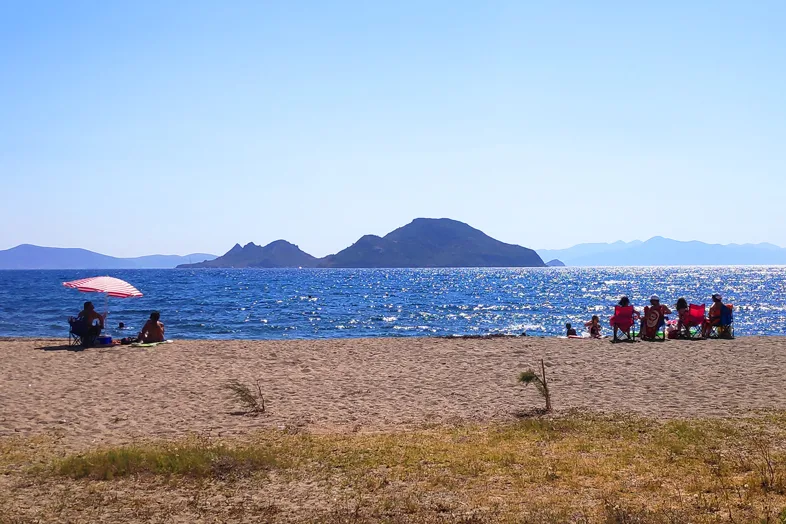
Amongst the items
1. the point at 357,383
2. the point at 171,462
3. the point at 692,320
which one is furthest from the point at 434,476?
the point at 692,320

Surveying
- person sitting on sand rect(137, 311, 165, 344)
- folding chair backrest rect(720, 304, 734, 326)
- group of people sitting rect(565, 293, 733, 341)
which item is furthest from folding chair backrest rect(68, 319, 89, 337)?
folding chair backrest rect(720, 304, 734, 326)

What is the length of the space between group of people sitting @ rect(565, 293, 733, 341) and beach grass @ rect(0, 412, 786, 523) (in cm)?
1138

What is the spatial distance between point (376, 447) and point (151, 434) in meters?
3.62

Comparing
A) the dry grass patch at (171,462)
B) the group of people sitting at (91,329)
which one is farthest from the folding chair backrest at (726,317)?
the group of people sitting at (91,329)

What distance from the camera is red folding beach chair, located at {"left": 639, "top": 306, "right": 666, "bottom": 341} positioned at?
2056cm

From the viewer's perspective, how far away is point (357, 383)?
552 inches

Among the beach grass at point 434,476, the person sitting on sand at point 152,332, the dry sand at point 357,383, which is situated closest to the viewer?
the beach grass at point 434,476

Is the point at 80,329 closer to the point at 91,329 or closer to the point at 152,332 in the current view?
the point at 91,329

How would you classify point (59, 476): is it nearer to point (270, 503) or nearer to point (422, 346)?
point (270, 503)

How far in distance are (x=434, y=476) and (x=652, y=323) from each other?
15472 millimetres

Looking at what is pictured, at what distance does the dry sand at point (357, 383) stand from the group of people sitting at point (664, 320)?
1.04 m

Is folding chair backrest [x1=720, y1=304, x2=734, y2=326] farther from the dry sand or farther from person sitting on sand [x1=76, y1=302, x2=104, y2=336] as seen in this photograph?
person sitting on sand [x1=76, y1=302, x2=104, y2=336]

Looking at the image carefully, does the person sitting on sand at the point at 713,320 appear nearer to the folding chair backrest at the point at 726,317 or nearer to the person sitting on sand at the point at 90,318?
the folding chair backrest at the point at 726,317

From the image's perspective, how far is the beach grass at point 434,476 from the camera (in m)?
6.16
